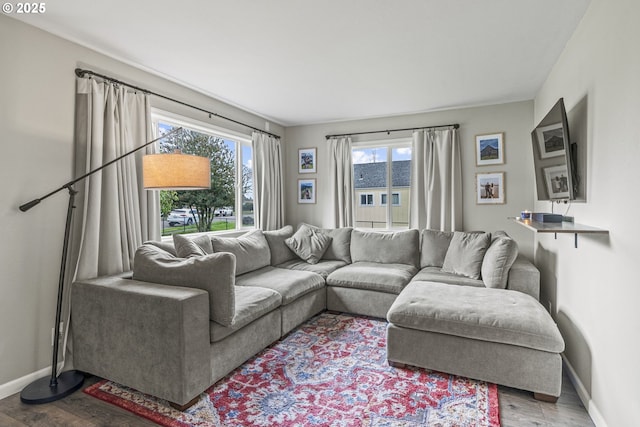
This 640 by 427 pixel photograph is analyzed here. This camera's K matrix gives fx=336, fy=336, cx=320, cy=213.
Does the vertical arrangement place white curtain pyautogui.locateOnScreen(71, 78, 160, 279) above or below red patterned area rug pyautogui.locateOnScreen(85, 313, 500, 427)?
above

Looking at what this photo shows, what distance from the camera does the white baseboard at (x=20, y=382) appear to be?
7.09 ft

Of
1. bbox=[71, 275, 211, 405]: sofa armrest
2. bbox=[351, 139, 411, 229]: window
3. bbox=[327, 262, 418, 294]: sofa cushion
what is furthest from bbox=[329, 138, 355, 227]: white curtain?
bbox=[71, 275, 211, 405]: sofa armrest

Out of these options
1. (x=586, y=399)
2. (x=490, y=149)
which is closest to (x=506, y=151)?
(x=490, y=149)

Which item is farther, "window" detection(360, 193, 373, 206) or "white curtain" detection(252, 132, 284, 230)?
"window" detection(360, 193, 373, 206)

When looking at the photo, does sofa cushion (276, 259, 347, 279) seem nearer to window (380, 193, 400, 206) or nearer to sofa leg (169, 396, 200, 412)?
window (380, 193, 400, 206)

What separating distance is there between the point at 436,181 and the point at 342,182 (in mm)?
1322

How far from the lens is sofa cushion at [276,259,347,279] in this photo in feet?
13.0

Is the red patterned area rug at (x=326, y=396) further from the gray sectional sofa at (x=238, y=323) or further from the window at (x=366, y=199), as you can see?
the window at (x=366, y=199)

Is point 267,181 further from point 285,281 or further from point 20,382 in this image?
point 20,382

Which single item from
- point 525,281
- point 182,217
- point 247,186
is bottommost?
point 525,281

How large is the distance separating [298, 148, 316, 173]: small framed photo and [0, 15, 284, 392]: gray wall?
3162 millimetres

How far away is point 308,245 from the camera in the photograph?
439 cm

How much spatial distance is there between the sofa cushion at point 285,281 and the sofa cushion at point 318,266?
0.67ft

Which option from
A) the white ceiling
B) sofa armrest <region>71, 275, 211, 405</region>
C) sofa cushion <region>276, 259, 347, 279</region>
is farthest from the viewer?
sofa cushion <region>276, 259, 347, 279</region>
